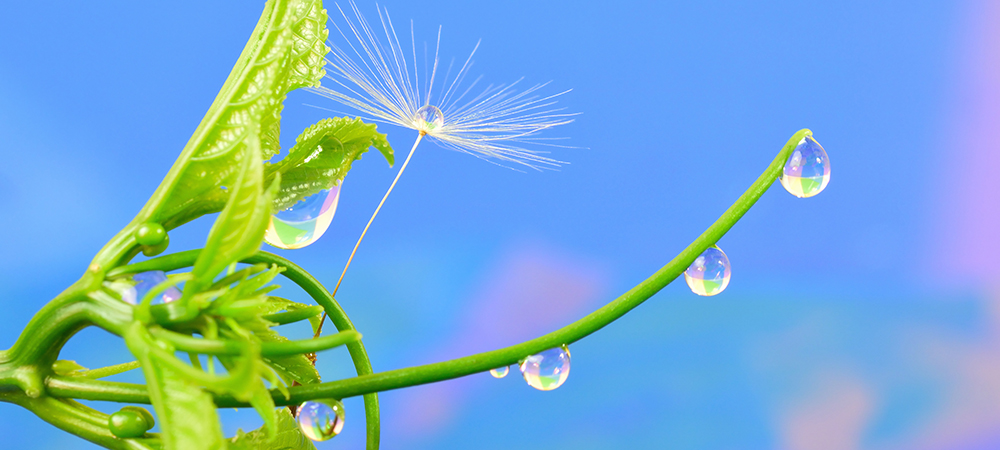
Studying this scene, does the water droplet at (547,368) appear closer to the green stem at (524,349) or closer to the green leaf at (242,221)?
the green stem at (524,349)

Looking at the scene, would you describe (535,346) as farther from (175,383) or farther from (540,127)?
(540,127)

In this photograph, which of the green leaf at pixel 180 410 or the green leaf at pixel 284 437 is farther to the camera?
the green leaf at pixel 284 437

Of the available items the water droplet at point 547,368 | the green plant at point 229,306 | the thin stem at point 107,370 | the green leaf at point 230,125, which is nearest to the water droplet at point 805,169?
the green plant at point 229,306

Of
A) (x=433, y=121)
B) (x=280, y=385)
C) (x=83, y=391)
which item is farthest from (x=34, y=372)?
(x=433, y=121)

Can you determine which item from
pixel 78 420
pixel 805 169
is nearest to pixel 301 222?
pixel 78 420

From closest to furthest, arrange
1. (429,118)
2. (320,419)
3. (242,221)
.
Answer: (242,221) < (320,419) < (429,118)

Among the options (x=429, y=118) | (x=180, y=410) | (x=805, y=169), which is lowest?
(x=180, y=410)

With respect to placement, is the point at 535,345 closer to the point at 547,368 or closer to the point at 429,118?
the point at 547,368
